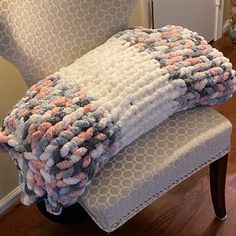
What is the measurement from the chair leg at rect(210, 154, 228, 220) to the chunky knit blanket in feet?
0.70

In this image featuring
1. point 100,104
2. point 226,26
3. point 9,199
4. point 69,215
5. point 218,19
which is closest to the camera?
point 100,104

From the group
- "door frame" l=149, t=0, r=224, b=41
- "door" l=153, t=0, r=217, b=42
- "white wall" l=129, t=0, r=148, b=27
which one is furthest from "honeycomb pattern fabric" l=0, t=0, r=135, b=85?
"door frame" l=149, t=0, r=224, b=41

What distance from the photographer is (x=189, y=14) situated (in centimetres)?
220

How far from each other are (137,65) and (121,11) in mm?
277

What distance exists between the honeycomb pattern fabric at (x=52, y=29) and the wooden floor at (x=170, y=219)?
56 cm

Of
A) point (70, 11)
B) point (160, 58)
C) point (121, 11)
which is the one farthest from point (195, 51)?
point (70, 11)

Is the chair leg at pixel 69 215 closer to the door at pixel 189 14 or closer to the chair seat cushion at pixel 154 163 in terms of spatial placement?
the chair seat cushion at pixel 154 163

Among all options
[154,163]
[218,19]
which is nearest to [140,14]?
[218,19]

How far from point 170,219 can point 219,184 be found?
0.24 m

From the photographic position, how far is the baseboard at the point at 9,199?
4.94 feet

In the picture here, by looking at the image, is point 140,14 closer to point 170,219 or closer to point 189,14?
point 189,14

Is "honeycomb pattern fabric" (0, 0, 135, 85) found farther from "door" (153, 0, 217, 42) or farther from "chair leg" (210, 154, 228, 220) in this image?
"door" (153, 0, 217, 42)

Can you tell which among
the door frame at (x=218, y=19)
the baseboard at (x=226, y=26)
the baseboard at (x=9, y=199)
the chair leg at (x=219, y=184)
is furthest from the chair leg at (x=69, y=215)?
the baseboard at (x=226, y=26)

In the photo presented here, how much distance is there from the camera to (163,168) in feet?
3.34
